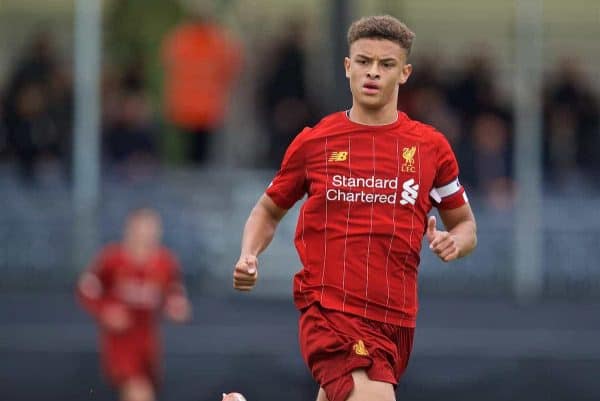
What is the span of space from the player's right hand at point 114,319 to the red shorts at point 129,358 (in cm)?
13

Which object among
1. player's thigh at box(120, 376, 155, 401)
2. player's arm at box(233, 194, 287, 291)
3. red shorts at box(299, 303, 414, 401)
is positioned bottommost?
player's thigh at box(120, 376, 155, 401)

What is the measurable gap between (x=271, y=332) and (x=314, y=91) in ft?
10.9

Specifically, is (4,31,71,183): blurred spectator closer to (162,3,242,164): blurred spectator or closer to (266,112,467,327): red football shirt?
(162,3,242,164): blurred spectator

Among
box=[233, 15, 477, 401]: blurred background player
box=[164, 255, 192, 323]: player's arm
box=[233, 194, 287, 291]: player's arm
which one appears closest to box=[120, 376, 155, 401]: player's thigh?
box=[164, 255, 192, 323]: player's arm

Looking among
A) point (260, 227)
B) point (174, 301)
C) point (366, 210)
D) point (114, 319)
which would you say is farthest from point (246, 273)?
point (114, 319)

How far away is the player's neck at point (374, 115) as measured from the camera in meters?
6.94

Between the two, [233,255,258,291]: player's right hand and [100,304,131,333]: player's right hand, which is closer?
[233,255,258,291]: player's right hand

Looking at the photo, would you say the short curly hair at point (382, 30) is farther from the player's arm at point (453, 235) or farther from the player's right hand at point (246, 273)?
the player's right hand at point (246, 273)

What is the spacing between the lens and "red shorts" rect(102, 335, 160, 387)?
510 inches

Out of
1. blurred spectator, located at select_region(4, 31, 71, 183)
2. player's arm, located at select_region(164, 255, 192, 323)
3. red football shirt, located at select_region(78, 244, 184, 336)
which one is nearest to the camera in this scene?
player's arm, located at select_region(164, 255, 192, 323)

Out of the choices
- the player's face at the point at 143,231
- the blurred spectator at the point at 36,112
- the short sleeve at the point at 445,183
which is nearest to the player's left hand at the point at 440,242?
the short sleeve at the point at 445,183

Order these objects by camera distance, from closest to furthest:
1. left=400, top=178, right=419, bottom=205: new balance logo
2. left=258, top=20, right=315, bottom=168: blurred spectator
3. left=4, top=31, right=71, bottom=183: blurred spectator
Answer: left=400, top=178, right=419, bottom=205: new balance logo → left=4, top=31, right=71, bottom=183: blurred spectator → left=258, top=20, right=315, bottom=168: blurred spectator

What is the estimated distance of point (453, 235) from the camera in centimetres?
697

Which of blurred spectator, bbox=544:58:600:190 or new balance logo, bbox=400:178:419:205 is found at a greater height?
new balance logo, bbox=400:178:419:205
